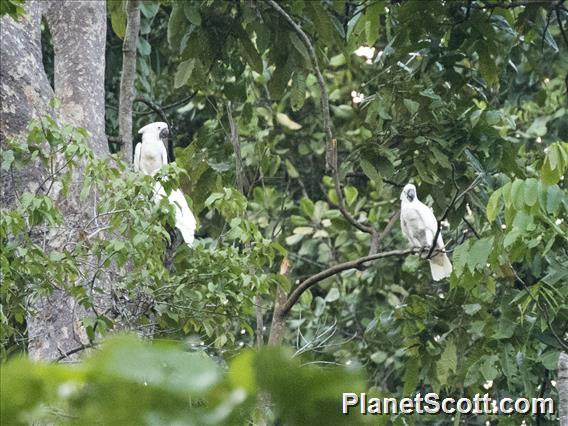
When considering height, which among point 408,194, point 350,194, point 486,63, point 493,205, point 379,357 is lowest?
point 379,357

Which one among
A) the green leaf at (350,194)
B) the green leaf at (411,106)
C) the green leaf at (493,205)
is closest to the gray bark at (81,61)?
the green leaf at (411,106)

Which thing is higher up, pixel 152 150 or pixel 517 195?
pixel 517 195

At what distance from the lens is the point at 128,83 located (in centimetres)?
471

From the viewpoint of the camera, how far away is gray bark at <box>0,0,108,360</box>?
3.88 meters

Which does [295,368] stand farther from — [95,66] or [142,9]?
[142,9]

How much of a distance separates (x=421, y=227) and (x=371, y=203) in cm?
101

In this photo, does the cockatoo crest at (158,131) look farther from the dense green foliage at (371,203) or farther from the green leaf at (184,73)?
the green leaf at (184,73)

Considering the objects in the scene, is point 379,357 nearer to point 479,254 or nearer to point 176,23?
point 479,254

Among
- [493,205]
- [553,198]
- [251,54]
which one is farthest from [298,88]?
[553,198]

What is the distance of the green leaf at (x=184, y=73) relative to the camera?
15.1ft

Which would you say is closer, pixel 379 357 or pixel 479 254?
pixel 479 254

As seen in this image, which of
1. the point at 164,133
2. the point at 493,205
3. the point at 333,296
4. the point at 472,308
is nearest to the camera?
the point at 493,205

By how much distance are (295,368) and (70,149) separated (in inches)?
122

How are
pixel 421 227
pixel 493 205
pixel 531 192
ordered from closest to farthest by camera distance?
pixel 531 192 < pixel 493 205 < pixel 421 227
